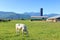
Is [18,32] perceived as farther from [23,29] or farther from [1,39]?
[1,39]

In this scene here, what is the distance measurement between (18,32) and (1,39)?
15.6 feet

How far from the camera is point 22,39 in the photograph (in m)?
12.9

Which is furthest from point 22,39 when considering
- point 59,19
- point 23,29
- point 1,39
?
point 59,19

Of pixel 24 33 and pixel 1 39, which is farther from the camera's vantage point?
pixel 24 33

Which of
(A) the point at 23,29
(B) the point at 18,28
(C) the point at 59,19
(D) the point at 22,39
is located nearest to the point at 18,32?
(B) the point at 18,28

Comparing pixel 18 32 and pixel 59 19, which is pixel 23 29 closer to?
pixel 18 32

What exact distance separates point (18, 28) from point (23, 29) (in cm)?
163

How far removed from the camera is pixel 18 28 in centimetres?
1709

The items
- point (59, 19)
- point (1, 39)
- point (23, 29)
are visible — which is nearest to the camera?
point (1, 39)

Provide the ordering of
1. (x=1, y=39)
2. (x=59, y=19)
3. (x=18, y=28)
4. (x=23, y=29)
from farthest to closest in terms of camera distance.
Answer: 1. (x=59, y=19)
2. (x=18, y=28)
3. (x=23, y=29)
4. (x=1, y=39)

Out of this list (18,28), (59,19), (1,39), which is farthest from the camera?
(59,19)

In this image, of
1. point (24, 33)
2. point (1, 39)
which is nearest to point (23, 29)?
point (24, 33)

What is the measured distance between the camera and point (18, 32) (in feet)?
57.3

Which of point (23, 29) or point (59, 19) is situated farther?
point (59, 19)
